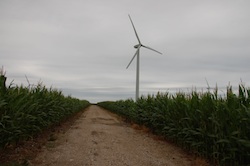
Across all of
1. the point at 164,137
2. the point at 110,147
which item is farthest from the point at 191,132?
the point at 164,137

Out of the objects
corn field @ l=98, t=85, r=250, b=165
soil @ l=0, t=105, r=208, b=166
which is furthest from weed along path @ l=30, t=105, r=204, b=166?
corn field @ l=98, t=85, r=250, b=165

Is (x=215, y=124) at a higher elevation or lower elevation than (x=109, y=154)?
higher

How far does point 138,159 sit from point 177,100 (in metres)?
3.55

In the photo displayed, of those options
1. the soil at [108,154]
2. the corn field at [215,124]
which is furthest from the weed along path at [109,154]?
the corn field at [215,124]

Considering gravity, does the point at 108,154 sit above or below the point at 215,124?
below

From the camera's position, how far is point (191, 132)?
328 inches

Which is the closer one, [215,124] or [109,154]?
[215,124]

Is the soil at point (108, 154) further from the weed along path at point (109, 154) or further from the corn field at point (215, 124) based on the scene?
the corn field at point (215, 124)

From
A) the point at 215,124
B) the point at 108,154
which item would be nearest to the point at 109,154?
the point at 108,154

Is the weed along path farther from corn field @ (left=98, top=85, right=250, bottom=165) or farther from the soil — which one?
corn field @ (left=98, top=85, right=250, bottom=165)

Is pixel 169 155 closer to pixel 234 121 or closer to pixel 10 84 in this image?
pixel 234 121

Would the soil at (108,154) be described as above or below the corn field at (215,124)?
below

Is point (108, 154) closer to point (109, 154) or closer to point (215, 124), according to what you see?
point (109, 154)

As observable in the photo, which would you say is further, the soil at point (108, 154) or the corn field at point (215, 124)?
the soil at point (108, 154)
